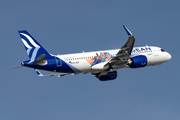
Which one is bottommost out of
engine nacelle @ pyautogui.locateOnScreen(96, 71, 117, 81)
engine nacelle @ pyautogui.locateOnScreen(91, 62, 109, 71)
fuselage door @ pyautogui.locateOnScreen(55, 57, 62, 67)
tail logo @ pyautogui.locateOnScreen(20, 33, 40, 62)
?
engine nacelle @ pyautogui.locateOnScreen(96, 71, 117, 81)

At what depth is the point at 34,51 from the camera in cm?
4259

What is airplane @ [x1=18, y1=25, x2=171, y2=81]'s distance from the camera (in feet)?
139

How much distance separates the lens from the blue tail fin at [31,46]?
139 feet

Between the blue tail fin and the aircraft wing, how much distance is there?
35.2ft

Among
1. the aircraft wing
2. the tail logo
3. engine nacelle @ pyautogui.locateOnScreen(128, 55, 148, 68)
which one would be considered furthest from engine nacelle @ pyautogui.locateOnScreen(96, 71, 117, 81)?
the tail logo

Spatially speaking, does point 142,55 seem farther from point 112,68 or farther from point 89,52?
point 89,52

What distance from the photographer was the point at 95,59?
151 feet

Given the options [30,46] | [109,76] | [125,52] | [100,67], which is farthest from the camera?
[109,76]

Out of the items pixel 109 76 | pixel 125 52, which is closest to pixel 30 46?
pixel 125 52

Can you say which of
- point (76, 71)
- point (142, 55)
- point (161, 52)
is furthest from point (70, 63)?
point (161, 52)

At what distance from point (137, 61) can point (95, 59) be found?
6.54 metres

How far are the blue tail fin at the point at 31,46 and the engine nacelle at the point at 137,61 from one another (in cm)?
1357

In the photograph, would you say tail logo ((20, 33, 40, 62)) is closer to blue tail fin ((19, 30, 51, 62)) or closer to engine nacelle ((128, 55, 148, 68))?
blue tail fin ((19, 30, 51, 62))

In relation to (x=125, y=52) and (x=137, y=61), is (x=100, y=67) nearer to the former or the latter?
(x=125, y=52)
